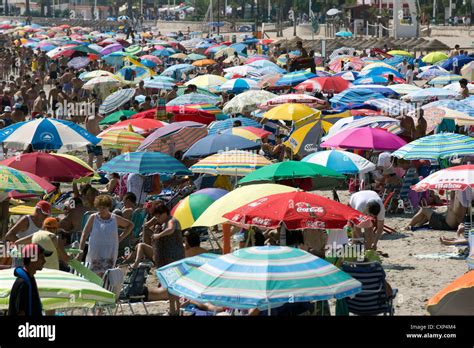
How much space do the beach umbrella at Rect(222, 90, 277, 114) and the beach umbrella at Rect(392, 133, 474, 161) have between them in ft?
23.5

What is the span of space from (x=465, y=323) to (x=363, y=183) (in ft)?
29.4

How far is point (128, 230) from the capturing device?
11656 millimetres

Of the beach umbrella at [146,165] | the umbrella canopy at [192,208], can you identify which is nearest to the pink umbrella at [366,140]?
the beach umbrella at [146,165]

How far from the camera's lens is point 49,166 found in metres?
13.9

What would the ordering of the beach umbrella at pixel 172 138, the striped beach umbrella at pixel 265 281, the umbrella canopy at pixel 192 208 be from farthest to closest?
the beach umbrella at pixel 172 138, the umbrella canopy at pixel 192 208, the striped beach umbrella at pixel 265 281

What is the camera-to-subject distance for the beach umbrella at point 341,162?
14.1 m

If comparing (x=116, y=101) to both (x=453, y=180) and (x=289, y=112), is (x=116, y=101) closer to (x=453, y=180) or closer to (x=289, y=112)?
(x=289, y=112)

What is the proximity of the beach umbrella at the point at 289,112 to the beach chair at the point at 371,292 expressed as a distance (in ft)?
34.0

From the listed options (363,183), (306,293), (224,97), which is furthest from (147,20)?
(306,293)

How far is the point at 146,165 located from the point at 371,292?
5545mm

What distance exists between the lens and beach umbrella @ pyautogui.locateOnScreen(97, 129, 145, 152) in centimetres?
1747

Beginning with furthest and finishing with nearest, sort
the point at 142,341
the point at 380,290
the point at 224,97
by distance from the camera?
the point at 224,97, the point at 380,290, the point at 142,341

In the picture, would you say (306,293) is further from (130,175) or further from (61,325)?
(130,175)

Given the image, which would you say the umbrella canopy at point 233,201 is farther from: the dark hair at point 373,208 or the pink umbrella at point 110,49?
the pink umbrella at point 110,49
